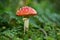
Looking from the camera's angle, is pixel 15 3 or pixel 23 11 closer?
pixel 23 11

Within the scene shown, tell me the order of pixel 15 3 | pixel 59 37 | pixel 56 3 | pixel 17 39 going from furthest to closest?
pixel 56 3 → pixel 15 3 → pixel 59 37 → pixel 17 39

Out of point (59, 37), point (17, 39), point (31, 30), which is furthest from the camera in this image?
point (31, 30)

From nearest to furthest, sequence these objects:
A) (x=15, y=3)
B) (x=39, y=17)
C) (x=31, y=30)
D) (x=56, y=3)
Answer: (x=31, y=30), (x=39, y=17), (x=15, y=3), (x=56, y=3)

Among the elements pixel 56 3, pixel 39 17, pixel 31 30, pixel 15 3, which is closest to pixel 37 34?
pixel 31 30

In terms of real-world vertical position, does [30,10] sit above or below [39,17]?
above

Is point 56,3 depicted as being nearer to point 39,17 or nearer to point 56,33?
point 39,17

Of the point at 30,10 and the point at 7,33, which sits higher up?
the point at 30,10

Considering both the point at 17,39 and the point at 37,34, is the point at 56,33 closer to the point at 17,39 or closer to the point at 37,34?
the point at 37,34

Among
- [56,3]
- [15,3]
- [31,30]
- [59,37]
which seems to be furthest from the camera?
[56,3]

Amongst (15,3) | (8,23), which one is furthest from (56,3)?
(8,23)
